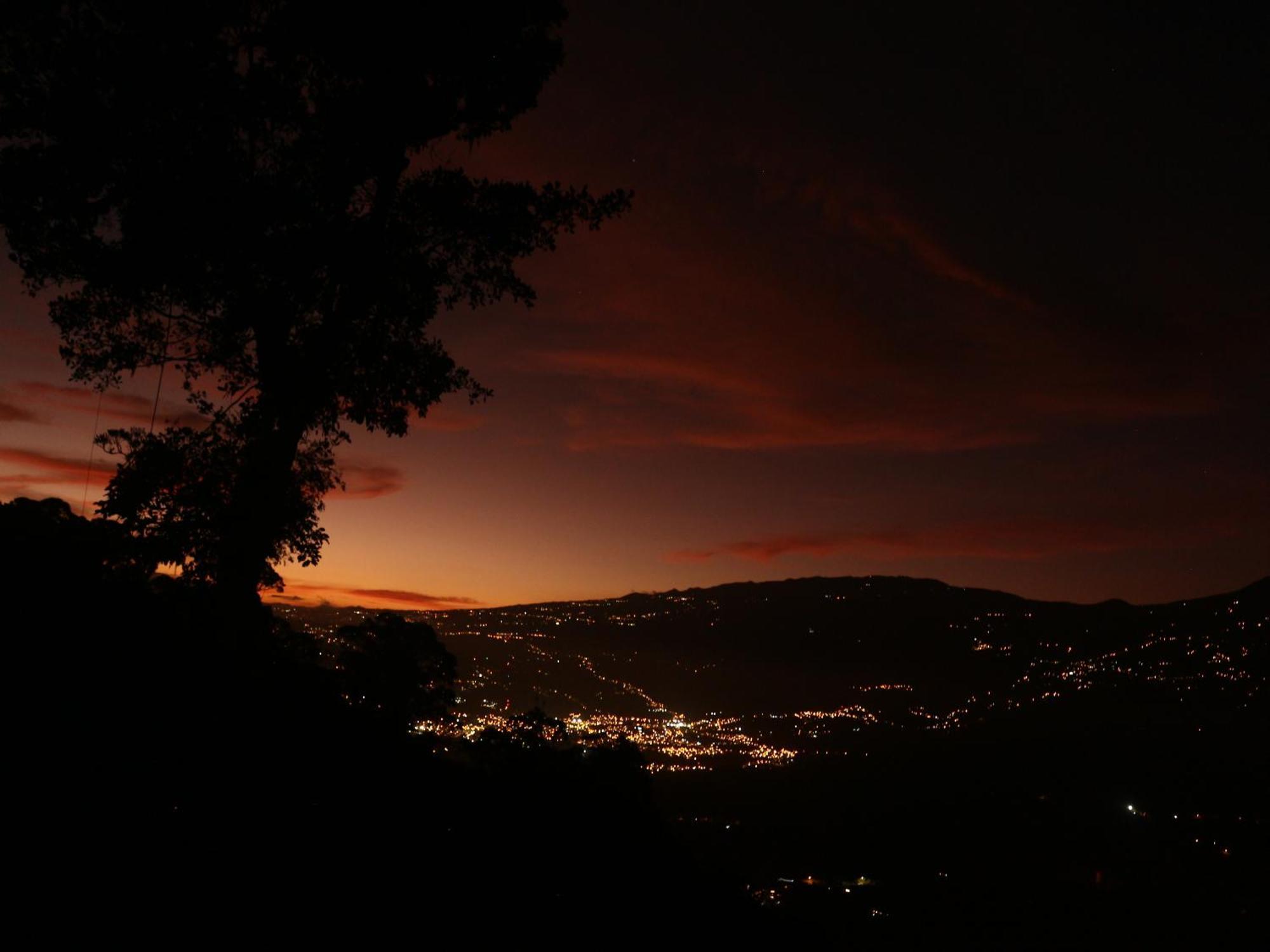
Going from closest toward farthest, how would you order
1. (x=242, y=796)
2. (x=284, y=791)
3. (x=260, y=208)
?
1. (x=242, y=796)
2. (x=284, y=791)
3. (x=260, y=208)

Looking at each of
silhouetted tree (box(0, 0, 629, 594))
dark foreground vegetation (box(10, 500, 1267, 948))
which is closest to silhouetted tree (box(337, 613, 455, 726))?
dark foreground vegetation (box(10, 500, 1267, 948))

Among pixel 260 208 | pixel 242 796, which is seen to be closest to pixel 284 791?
pixel 242 796

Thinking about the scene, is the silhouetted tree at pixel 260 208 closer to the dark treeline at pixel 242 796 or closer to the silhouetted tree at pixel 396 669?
the dark treeline at pixel 242 796

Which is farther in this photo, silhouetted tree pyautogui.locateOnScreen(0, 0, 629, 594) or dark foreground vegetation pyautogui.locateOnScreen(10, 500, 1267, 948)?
silhouetted tree pyautogui.locateOnScreen(0, 0, 629, 594)

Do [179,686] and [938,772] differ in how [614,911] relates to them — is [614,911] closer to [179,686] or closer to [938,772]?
[179,686]

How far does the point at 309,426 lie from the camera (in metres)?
12.0

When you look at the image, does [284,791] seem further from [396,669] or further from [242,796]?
[396,669]

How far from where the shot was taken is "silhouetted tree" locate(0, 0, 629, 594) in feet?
31.2

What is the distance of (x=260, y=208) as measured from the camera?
→ 9.99 meters

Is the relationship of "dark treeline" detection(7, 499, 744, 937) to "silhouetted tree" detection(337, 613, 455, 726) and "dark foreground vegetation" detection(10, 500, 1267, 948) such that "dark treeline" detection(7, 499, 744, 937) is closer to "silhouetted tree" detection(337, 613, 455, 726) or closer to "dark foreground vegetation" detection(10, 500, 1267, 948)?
"dark foreground vegetation" detection(10, 500, 1267, 948)

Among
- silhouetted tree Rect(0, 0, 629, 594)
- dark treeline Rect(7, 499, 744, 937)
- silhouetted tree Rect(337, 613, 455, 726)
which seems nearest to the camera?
dark treeline Rect(7, 499, 744, 937)

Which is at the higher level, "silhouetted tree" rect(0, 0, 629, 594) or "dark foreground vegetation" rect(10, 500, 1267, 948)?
"silhouetted tree" rect(0, 0, 629, 594)

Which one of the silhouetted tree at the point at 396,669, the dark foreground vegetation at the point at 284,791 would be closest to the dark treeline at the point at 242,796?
the dark foreground vegetation at the point at 284,791

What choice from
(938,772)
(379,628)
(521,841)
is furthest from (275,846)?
(938,772)
